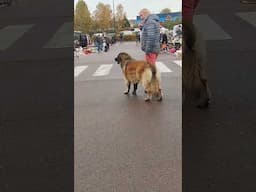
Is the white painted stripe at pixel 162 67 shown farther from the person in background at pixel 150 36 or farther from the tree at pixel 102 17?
the tree at pixel 102 17

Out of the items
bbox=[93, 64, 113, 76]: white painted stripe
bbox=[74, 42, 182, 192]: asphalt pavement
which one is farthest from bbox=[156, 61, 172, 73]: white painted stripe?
bbox=[93, 64, 113, 76]: white painted stripe

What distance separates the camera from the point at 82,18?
1.64 m

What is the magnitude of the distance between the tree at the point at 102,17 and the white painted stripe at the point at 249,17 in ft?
1.72

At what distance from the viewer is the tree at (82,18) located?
1609mm

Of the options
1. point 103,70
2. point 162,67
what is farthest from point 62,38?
point 162,67

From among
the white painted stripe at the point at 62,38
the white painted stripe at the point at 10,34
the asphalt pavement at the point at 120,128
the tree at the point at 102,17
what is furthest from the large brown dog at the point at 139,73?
the white painted stripe at the point at 10,34

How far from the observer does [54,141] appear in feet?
5.48

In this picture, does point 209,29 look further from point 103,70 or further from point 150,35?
point 103,70

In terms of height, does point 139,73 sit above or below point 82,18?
below

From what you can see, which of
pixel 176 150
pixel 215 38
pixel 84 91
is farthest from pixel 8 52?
pixel 176 150

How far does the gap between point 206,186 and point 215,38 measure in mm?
668

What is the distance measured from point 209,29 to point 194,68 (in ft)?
0.56

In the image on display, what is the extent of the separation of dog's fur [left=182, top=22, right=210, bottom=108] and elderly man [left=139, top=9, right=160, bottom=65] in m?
0.16

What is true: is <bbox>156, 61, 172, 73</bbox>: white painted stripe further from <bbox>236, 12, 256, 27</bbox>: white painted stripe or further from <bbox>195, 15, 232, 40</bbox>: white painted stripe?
<bbox>236, 12, 256, 27</bbox>: white painted stripe
